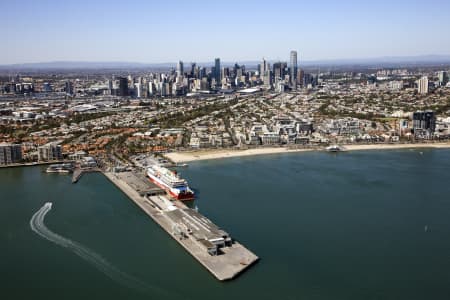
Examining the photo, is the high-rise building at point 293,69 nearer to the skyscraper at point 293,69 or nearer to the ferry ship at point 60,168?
the skyscraper at point 293,69

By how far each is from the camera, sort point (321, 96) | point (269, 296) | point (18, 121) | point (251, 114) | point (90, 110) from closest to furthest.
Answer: point (269, 296) → point (18, 121) → point (251, 114) → point (90, 110) → point (321, 96)

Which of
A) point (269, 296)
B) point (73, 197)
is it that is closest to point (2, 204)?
point (73, 197)

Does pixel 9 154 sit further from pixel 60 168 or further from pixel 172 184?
pixel 172 184

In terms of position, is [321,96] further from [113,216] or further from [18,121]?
[113,216]

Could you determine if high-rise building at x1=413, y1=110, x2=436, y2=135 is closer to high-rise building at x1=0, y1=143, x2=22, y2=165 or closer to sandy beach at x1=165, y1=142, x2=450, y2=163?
sandy beach at x1=165, y1=142, x2=450, y2=163

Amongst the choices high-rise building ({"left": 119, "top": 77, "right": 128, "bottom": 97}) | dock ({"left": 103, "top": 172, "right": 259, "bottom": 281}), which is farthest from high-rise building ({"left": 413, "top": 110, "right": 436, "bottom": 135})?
high-rise building ({"left": 119, "top": 77, "right": 128, "bottom": 97})

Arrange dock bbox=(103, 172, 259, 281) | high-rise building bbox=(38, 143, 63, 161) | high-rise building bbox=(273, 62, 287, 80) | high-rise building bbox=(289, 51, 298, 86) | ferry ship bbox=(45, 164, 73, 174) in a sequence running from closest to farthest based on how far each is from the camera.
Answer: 1. dock bbox=(103, 172, 259, 281)
2. ferry ship bbox=(45, 164, 73, 174)
3. high-rise building bbox=(38, 143, 63, 161)
4. high-rise building bbox=(289, 51, 298, 86)
5. high-rise building bbox=(273, 62, 287, 80)

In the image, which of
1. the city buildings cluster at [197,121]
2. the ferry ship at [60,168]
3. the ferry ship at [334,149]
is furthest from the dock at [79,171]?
the ferry ship at [334,149]
